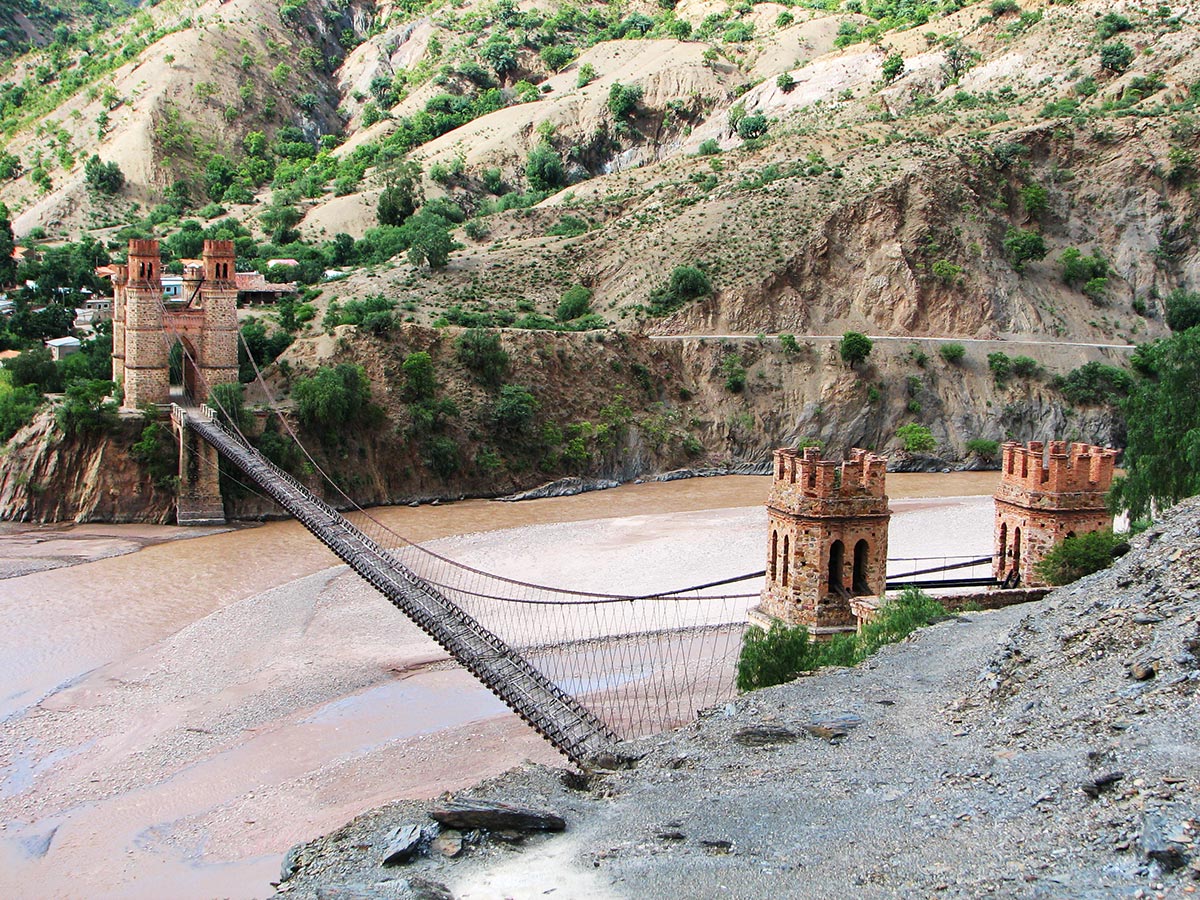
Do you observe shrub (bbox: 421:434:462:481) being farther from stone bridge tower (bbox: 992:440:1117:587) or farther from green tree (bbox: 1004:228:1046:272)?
green tree (bbox: 1004:228:1046:272)

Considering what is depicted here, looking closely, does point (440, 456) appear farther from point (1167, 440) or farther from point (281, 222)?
point (281, 222)

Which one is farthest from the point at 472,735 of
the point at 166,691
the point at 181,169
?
the point at 181,169

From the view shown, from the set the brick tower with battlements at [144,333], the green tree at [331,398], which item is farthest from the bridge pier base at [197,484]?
the green tree at [331,398]

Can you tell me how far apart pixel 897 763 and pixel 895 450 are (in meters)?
39.5

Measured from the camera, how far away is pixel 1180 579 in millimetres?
14383

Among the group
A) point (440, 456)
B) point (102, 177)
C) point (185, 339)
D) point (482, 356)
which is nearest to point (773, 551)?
point (440, 456)

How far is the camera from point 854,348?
52.6 meters

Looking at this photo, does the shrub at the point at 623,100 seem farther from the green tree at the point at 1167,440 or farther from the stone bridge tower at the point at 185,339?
the green tree at the point at 1167,440

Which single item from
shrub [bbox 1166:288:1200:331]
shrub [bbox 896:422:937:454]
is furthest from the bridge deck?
shrub [bbox 1166:288:1200:331]

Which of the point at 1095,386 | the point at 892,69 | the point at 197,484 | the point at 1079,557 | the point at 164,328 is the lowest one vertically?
the point at 197,484

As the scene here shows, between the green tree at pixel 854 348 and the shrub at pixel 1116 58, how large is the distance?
1042 inches

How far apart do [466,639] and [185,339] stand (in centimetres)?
2376

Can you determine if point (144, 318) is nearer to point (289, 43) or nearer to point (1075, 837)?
point (1075, 837)

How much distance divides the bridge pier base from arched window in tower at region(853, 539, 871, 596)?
75.4ft
